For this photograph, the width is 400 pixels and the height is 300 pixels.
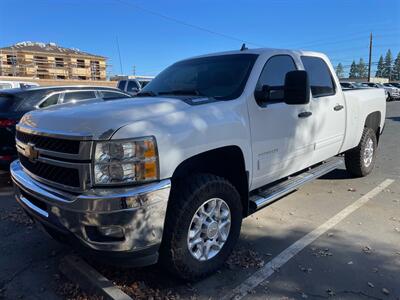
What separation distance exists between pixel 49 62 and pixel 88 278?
177ft

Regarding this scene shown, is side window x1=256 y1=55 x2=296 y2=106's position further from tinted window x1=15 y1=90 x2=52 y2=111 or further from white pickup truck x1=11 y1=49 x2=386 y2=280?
tinted window x1=15 y1=90 x2=52 y2=111

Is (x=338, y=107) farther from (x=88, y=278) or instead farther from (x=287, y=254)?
(x=88, y=278)

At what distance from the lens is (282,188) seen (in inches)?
159

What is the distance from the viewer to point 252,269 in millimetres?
3344

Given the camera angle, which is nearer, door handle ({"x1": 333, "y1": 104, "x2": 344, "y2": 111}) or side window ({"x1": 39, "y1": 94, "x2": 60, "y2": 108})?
door handle ({"x1": 333, "y1": 104, "x2": 344, "y2": 111})

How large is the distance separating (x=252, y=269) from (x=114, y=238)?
4.61 feet

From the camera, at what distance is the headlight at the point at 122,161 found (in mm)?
2484

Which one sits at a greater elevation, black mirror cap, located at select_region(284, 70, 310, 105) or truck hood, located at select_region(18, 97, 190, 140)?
black mirror cap, located at select_region(284, 70, 310, 105)

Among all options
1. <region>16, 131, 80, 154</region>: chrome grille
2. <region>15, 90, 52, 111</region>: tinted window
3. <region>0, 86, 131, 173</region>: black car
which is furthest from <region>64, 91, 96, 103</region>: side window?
<region>16, 131, 80, 154</region>: chrome grille

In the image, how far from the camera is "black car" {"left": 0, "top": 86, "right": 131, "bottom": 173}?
6.02 m

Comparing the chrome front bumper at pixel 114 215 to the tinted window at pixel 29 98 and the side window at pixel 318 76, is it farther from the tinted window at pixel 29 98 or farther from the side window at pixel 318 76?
the tinted window at pixel 29 98


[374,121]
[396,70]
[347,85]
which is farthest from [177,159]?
[396,70]

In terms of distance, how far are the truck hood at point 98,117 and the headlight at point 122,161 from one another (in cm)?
9

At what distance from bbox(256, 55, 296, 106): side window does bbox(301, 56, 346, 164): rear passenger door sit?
0.45 m
